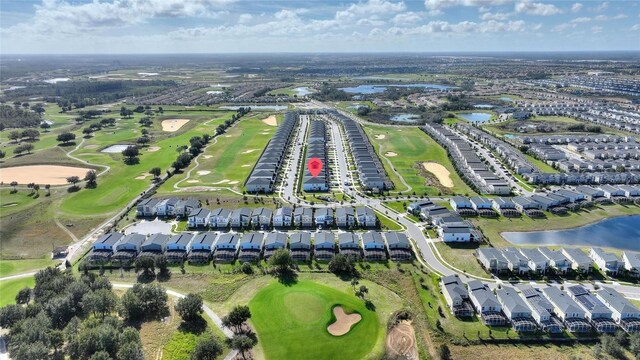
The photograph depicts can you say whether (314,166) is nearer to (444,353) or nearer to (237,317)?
(237,317)

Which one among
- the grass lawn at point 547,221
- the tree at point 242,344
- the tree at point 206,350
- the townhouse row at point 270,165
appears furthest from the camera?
the townhouse row at point 270,165

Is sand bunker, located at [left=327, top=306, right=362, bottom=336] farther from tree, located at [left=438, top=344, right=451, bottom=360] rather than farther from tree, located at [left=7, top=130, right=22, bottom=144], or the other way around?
tree, located at [left=7, top=130, right=22, bottom=144]

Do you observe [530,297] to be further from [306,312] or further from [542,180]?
[542,180]

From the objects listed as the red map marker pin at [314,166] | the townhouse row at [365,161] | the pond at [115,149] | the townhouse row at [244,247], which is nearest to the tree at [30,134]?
the pond at [115,149]

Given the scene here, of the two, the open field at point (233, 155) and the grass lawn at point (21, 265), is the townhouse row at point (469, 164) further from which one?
the grass lawn at point (21, 265)

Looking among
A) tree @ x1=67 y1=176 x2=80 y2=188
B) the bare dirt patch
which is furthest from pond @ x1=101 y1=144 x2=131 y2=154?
the bare dirt patch

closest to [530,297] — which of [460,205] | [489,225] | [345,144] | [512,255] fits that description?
[512,255]

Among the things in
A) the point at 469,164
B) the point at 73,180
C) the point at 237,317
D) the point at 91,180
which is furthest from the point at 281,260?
the point at 469,164
